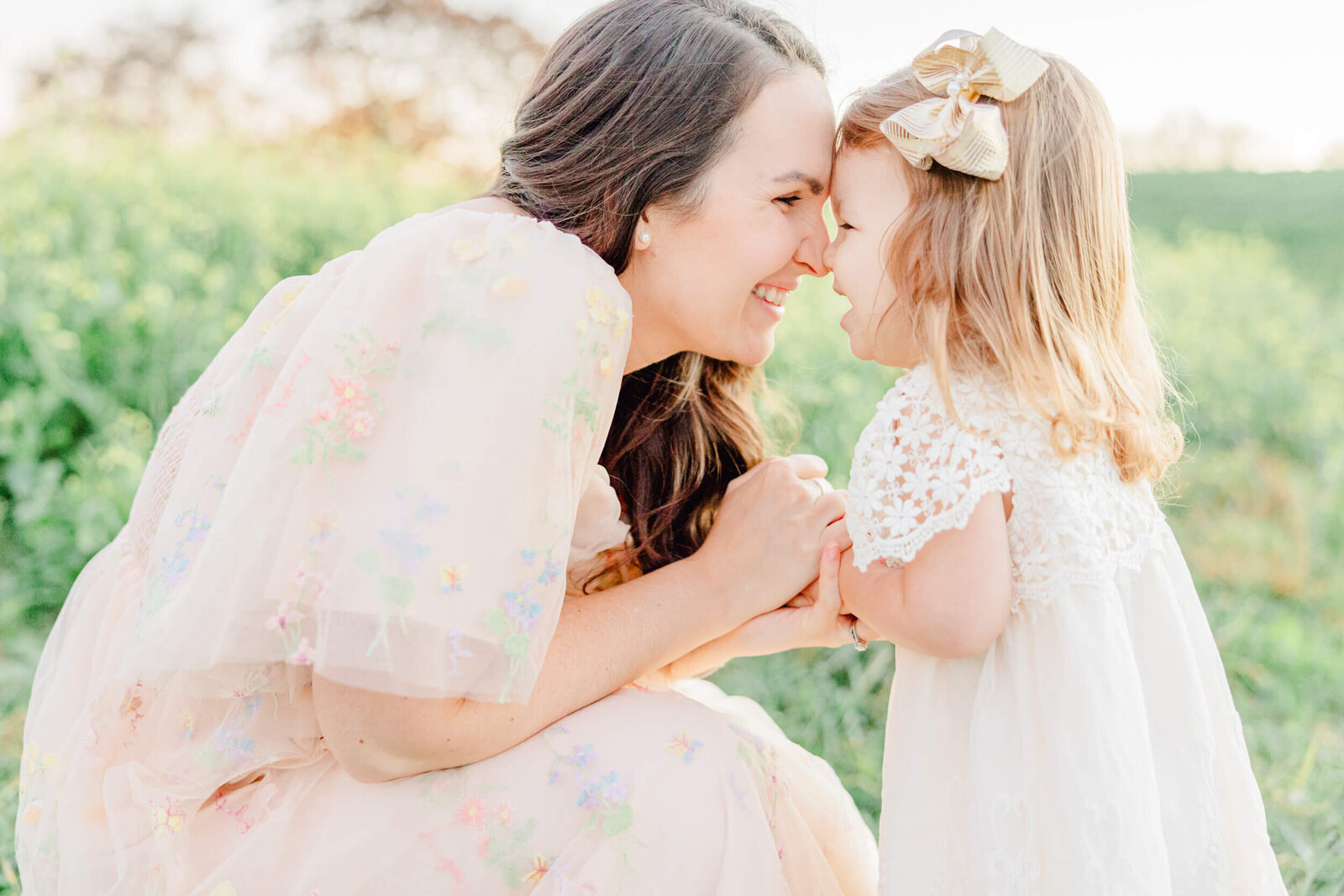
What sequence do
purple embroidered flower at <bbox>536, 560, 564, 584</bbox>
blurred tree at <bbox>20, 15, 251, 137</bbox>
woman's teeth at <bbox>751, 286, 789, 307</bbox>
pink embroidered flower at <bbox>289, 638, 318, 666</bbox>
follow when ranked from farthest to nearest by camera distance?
blurred tree at <bbox>20, 15, 251, 137</bbox>
woman's teeth at <bbox>751, 286, 789, 307</bbox>
purple embroidered flower at <bbox>536, 560, 564, 584</bbox>
pink embroidered flower at <bbox>289, 638, 318, 666</bbox>

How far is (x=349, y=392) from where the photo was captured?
1471 mm

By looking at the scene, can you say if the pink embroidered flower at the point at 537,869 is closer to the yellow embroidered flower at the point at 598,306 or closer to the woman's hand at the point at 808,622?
the woman's hand at the point at 808,622

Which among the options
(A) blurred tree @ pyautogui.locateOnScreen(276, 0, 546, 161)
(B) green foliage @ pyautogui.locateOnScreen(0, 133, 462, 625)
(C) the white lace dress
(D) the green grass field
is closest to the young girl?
(C) the white lace dress

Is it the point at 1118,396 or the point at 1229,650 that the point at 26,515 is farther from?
the point at 1229,650

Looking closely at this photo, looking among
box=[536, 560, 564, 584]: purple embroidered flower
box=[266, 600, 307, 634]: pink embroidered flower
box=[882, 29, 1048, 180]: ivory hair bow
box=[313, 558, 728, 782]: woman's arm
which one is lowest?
box=[313, 558, 728, 782]: woman's arm

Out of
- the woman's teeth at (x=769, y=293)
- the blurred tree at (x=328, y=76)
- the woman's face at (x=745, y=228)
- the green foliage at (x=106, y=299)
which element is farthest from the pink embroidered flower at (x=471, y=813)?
the blurred tree at (x=328, y=76)

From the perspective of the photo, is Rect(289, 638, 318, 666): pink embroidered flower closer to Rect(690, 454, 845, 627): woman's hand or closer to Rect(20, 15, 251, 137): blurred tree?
Rect(690, 454, 845, 627): woman's hand

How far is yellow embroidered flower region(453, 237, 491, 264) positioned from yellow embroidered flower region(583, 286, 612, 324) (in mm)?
156

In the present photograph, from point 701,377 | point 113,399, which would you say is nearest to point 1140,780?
point 701,377

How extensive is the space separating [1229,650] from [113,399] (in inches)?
150

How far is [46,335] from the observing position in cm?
383

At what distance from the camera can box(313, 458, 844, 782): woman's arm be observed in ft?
4.79

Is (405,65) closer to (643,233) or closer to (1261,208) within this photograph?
(1261,208)

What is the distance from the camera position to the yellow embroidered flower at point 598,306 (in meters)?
1.57
